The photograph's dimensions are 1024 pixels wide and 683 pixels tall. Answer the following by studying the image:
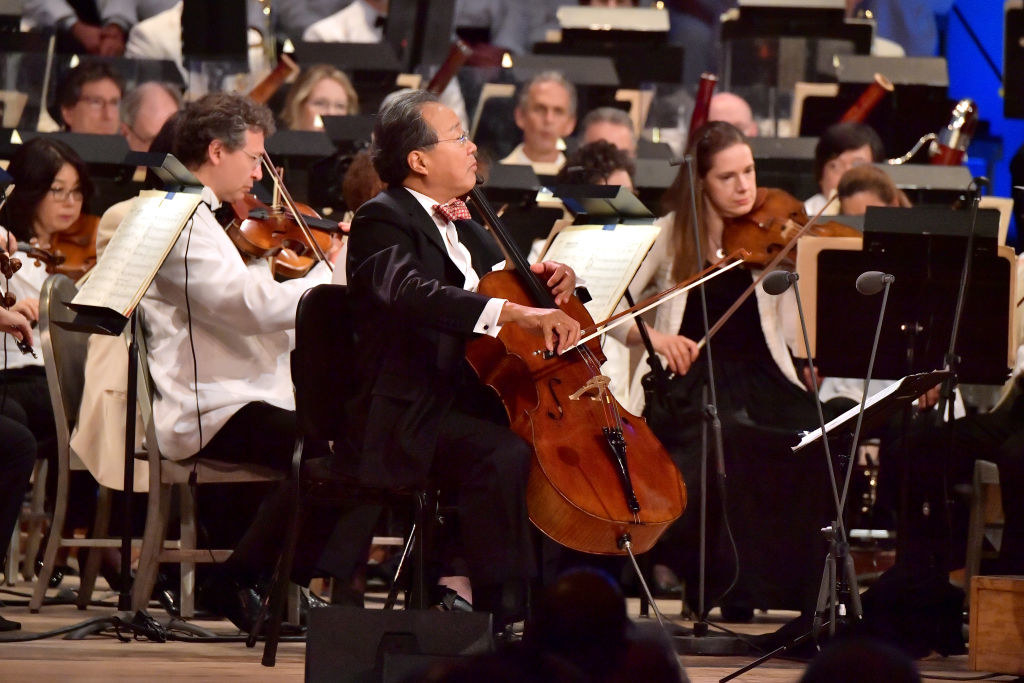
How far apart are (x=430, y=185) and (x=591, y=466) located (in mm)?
669

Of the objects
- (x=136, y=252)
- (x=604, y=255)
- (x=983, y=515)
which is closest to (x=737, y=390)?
(x=983, y=515)

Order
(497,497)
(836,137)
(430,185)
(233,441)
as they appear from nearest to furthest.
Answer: (497,497) → (430,185) → (233,441) → (836,137)

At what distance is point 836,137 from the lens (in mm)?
5195

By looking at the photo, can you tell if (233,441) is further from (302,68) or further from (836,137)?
(302,68)

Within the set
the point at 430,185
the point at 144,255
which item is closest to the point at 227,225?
the point at 144,255

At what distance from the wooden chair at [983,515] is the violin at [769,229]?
71 centimetres

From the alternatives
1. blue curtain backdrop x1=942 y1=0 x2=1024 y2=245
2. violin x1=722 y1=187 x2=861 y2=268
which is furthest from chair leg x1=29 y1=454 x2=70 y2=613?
blue curtain backdrop x1=942 y1=0 x2=1024 y2=245

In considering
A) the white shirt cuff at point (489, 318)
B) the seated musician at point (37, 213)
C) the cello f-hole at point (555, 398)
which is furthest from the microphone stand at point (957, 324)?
the seated musician at point (37, 213)

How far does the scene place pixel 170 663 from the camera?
284cm

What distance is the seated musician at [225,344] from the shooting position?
3369mm

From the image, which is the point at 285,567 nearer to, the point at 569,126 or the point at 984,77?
the point at 569,126

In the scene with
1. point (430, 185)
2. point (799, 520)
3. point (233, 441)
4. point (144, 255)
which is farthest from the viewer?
point (799, 520)

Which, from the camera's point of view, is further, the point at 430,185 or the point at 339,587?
the point at 339,587

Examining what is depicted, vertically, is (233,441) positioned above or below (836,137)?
below
